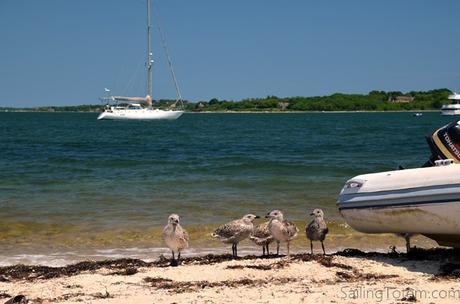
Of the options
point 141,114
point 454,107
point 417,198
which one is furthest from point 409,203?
point 454,107

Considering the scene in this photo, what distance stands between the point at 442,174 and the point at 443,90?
6223 inches

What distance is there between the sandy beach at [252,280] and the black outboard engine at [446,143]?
131 centimetres

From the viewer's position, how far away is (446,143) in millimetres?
9180

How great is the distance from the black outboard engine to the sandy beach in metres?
1.31

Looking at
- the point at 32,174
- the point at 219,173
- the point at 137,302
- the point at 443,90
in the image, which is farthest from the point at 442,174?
the point at 443,90

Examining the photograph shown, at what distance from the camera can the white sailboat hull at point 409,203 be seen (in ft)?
27.1

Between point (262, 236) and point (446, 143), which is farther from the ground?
point (446, 143)

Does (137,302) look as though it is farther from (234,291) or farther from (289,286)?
(289,286)

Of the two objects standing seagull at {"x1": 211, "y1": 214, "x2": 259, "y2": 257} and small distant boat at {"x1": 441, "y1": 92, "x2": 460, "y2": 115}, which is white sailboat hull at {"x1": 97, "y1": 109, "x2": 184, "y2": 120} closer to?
small distant boat at {"x1": 441, "y1": 92, "x2": 460, "y2": 115}

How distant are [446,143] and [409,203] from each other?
1.12m

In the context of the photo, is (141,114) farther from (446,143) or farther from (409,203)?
(409,203)

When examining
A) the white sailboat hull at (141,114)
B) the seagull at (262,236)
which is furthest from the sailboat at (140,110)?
the seagull at (262,236)

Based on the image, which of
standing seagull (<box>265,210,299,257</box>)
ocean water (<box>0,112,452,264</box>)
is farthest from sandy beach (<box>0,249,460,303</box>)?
ocean water (<box>0,112,452,264</box>)

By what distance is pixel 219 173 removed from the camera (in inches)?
877
